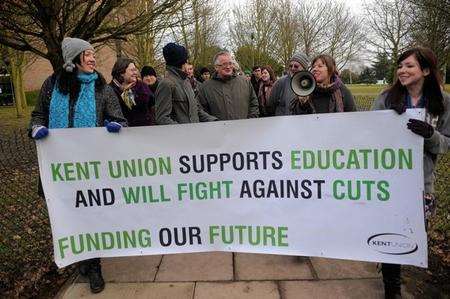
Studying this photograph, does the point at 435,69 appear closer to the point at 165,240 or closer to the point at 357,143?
the point at 357,143

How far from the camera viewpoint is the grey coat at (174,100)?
3.75m

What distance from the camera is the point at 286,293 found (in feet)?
10.5

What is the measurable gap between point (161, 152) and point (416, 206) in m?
1.84

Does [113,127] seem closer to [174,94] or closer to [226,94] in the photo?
[174,94]

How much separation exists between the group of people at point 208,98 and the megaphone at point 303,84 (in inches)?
6.0

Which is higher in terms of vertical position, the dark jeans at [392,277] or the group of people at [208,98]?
the group of people at [208,98]

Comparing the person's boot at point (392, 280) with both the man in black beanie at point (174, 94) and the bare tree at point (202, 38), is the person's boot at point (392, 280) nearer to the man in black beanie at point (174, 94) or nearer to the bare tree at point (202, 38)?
the man in black beanie at point (174, 94)

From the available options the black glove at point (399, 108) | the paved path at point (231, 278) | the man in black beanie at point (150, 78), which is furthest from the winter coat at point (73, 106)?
the man in black beanie at point (150, 78)

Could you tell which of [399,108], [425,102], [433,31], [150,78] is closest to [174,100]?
[399,108]

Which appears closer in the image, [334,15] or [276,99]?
[276,99]

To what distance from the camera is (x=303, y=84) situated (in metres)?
3.38

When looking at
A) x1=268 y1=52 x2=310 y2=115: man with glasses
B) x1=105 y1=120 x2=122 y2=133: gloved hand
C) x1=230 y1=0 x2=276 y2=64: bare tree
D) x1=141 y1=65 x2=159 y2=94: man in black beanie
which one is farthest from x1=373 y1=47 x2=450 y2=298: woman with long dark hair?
x1=230 y1=0 x2=276 y2=64: bare tree

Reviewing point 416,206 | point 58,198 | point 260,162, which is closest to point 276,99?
point 260,162

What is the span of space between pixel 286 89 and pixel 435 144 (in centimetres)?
209
